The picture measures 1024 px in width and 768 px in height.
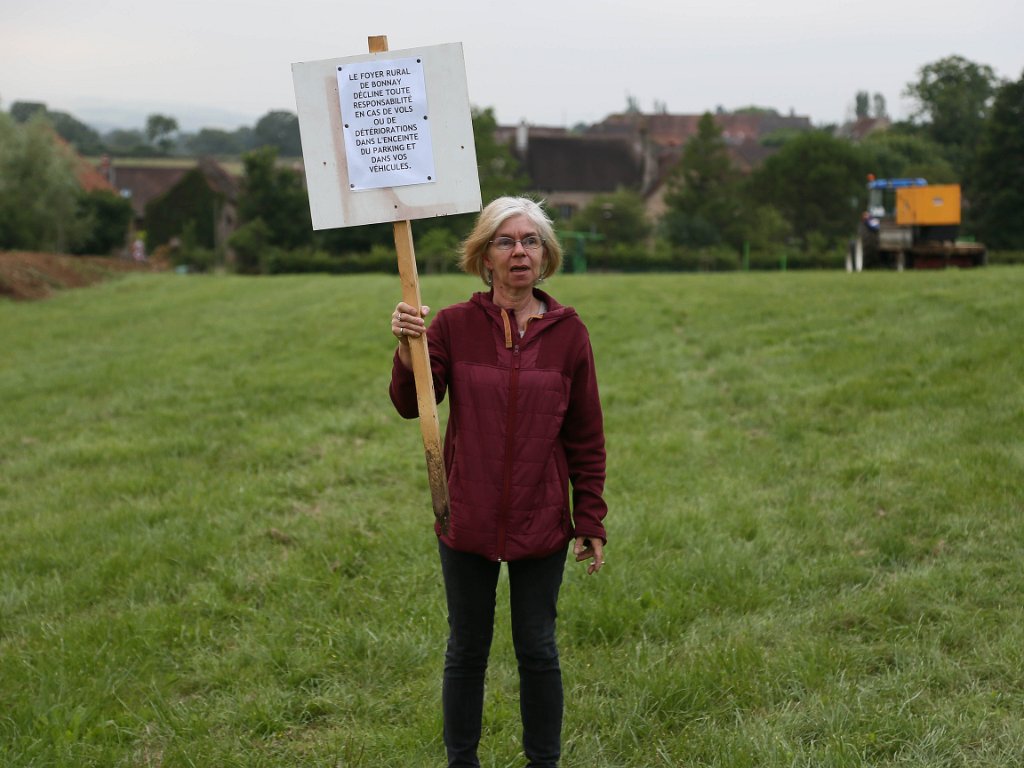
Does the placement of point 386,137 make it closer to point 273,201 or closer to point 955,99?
point 273,201

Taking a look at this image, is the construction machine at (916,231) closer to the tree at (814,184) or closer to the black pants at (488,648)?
the black pants at (488,648)

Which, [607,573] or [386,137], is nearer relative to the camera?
[386,137]

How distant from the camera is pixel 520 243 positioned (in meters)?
3.70

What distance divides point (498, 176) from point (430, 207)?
6346 centimetres

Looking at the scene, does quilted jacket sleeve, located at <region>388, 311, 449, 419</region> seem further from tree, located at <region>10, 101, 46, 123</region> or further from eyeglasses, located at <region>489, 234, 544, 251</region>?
tree, located at <region>10, 101, 46, 123</region>

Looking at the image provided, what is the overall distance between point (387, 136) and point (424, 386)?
0.95 m

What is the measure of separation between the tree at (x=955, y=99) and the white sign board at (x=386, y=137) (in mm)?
89296

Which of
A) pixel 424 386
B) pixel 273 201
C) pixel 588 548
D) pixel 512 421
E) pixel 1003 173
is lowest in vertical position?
pixel 588 548

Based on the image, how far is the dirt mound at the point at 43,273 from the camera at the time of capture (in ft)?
97.7

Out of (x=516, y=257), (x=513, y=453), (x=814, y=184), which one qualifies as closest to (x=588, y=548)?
(x=513, y=453)

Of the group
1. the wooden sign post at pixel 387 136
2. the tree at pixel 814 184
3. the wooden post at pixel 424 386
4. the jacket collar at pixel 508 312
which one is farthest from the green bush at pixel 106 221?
the jacket collar at pixel 508 312

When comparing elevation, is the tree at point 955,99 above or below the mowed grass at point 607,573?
above

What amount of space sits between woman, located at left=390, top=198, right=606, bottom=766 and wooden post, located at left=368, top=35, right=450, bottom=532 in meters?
0.04

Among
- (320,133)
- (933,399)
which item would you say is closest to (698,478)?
(933,399)
